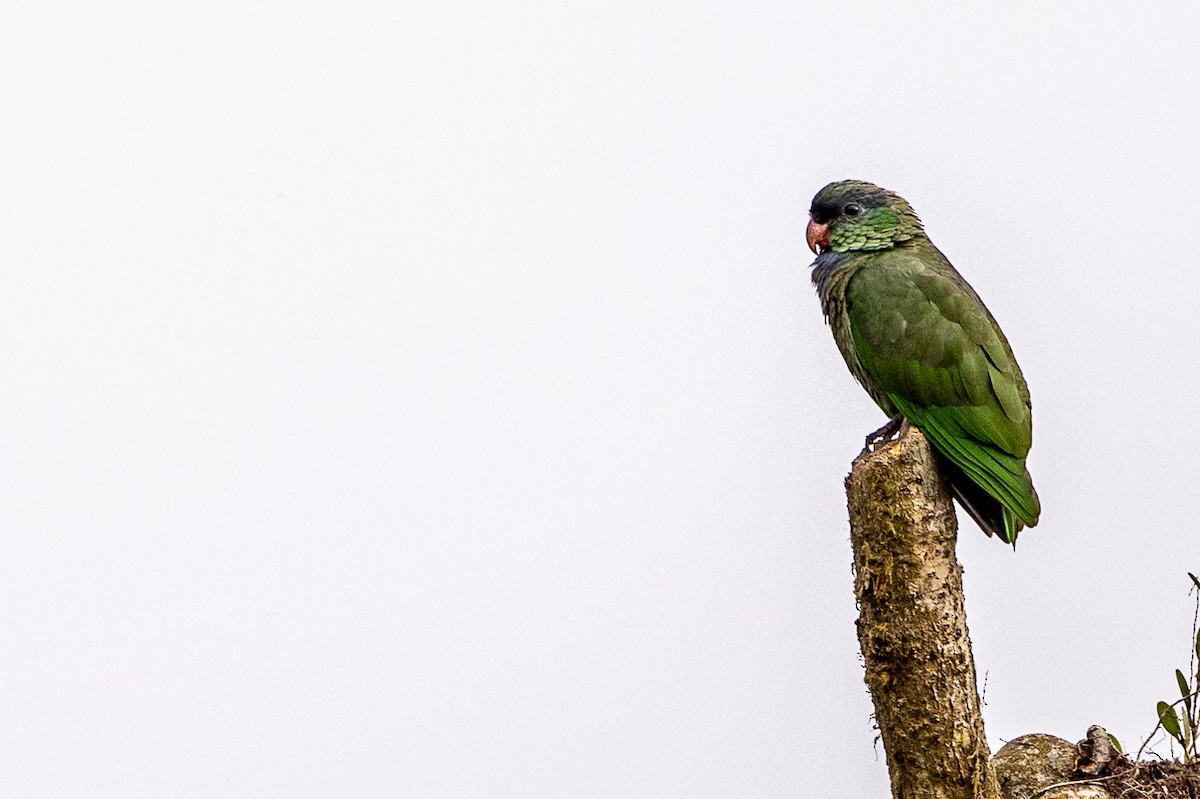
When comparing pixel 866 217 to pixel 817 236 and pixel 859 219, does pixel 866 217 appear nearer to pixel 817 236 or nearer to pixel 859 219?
pixel 859 219

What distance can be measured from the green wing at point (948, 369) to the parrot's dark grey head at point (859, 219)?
0.67ft

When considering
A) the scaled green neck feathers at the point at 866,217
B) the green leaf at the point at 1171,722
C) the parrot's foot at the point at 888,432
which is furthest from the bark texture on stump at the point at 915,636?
the scaled green neck feathers at the point at 866,217

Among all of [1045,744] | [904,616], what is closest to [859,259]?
[904,616]

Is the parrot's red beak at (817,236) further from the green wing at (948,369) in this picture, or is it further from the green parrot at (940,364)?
the green wing at (948,369)

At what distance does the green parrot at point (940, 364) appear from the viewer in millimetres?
4125

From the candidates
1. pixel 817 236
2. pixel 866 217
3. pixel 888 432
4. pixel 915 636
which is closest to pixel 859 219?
pixel 866 217

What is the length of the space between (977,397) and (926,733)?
46.2 inches

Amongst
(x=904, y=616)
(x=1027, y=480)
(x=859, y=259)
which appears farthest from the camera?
(x=859, y=259)

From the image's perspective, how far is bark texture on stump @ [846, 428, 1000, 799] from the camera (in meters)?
3.62

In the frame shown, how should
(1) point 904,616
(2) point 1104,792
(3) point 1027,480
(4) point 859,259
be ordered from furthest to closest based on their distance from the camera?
(4) point 859,259 < (3) point 1027,480 < (2) point 1104,792 < (1) point 904,616

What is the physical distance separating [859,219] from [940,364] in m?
0.77

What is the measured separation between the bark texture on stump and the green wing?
49 cm

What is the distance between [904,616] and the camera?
3.63 m

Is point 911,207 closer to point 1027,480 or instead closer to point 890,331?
point 890,331
